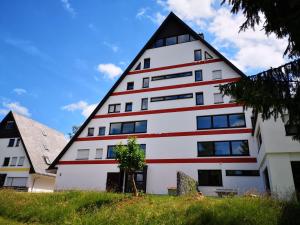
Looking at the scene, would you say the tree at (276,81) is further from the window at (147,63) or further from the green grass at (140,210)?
the window at (147,63)

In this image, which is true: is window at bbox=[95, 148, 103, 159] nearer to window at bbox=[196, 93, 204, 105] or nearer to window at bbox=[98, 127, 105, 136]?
window at bbox=[98, 127, 105, 136]

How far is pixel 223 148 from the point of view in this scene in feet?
67.4

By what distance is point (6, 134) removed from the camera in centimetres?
3400

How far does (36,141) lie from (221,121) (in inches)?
998

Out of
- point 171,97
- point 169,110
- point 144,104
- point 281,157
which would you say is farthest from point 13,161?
point 281,157

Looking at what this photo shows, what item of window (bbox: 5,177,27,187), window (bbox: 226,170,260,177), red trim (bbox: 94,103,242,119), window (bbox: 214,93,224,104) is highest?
window (bbox: 214,93,224,104)

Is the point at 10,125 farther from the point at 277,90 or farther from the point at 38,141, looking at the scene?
the point at 277,90

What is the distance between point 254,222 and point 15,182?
30.5 metres

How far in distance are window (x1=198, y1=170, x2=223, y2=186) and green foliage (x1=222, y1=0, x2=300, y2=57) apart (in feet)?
46.1

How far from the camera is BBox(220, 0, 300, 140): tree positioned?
7.04 m

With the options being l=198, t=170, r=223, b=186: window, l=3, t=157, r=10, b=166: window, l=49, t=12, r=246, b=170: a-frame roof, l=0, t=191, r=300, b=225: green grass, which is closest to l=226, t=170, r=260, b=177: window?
l=198, t=170, r=223, b=186: window

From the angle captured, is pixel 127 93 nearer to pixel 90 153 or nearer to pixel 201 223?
pixel 90 153

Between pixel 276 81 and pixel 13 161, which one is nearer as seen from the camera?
pixel 276 81

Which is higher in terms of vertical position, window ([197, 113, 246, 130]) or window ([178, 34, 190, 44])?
window ([178, 34, 190, 44])
